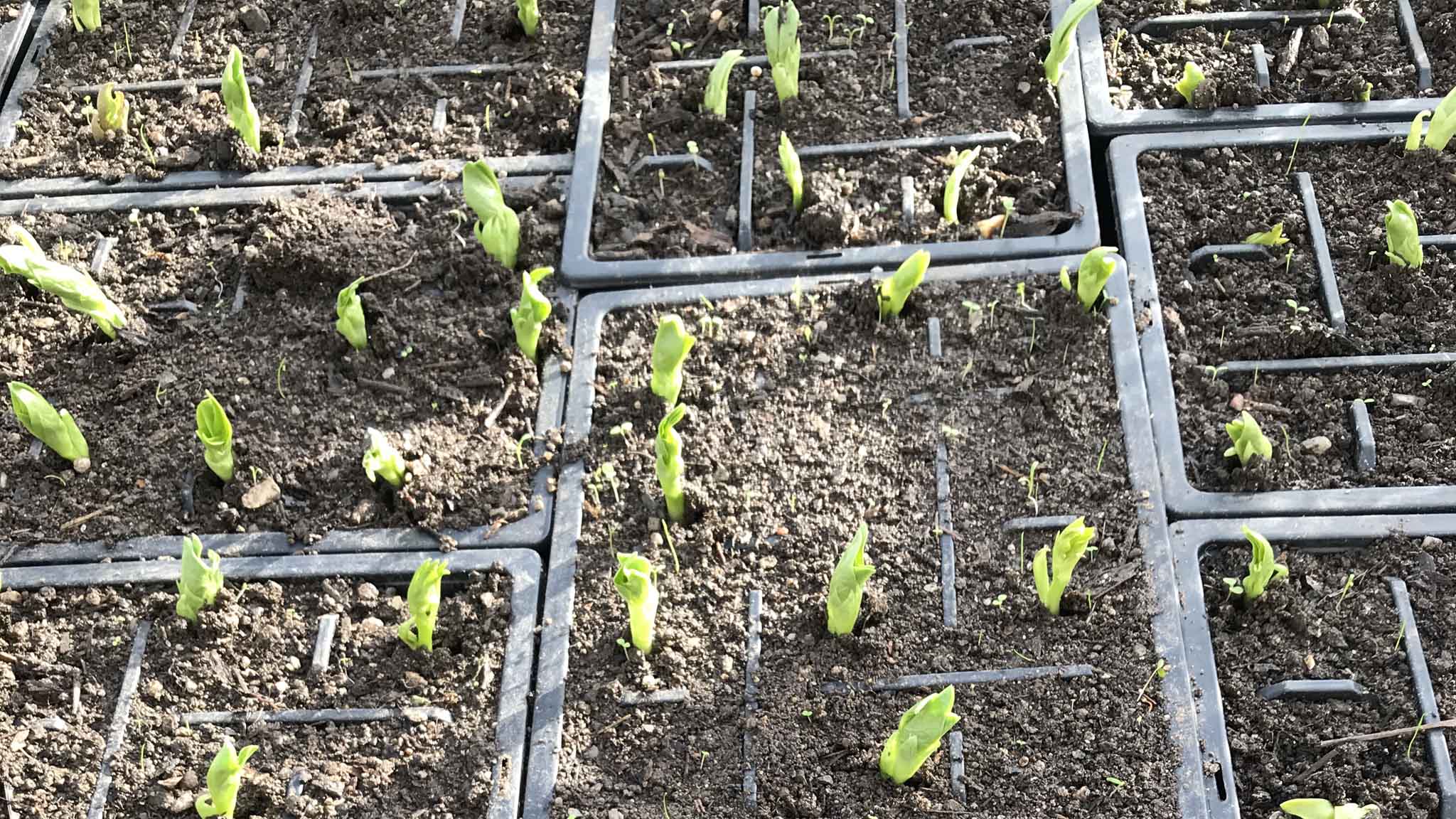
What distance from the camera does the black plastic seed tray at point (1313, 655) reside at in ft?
6.02

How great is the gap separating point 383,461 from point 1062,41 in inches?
54.3

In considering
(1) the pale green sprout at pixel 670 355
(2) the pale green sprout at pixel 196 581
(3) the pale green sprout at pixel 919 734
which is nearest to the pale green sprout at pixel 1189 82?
(1) the pale green sprout at pixel 670 355

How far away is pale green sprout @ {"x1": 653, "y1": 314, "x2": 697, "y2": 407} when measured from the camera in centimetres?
210

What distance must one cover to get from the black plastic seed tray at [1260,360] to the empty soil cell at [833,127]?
0.44 feet

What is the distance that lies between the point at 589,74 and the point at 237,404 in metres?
0.90

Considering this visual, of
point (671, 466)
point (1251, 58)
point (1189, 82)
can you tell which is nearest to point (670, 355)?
point (671, 466)

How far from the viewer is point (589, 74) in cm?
266

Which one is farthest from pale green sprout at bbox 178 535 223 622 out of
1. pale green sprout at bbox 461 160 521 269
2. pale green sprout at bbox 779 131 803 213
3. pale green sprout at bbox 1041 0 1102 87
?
pale green sprout at bbox 1041 0 1102 87

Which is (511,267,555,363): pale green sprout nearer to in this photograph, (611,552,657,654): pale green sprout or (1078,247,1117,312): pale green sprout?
(611,552,657,654): pale green sprout

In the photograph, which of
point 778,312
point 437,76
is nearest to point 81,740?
point 778,312

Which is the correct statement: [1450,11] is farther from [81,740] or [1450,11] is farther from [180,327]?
[81,740]

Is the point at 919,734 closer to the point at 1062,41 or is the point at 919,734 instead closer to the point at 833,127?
the point at 833,127

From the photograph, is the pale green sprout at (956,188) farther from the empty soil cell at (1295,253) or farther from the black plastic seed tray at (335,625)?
the black plastic seed tray at (335,625)

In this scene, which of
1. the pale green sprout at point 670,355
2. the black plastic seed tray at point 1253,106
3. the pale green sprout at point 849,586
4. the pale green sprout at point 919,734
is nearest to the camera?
the pale green sprout at point 919,734
